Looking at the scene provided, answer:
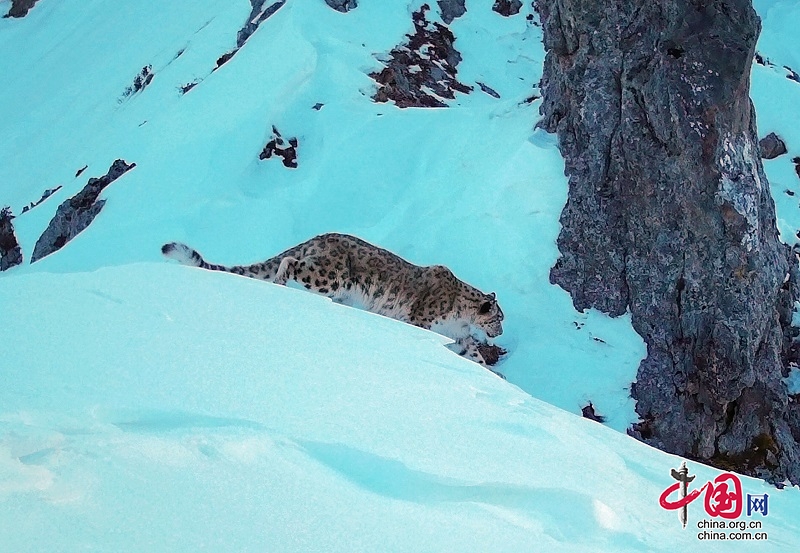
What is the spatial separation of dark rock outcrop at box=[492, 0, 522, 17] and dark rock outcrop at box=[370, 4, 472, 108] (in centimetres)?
419

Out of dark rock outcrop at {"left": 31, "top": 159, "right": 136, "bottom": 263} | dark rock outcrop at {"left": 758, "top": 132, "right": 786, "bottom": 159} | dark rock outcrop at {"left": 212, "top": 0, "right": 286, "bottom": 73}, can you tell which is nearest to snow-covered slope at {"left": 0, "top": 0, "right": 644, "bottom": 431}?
dark rock outcrop at {"left": 31, "top": 159, "right": 136, "bottom": 263}

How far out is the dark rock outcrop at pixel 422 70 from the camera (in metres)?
20.2

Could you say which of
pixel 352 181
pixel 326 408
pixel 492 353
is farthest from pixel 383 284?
pixel 352 181

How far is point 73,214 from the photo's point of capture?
61.6 feet

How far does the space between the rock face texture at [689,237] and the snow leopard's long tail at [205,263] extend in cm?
563

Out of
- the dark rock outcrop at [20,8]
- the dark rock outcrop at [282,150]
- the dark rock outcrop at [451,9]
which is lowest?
the dark rock outcrop at [282,150]

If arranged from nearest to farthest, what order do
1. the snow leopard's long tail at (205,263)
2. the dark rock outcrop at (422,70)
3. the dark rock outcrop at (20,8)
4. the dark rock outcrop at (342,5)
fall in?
1. the snow leopard's long tail at (205,263)
2. the dark rock outcrop at (422,70)
3. the dark rock outcrop at (342,5)
4. the dark rock outcrop at (20,8)

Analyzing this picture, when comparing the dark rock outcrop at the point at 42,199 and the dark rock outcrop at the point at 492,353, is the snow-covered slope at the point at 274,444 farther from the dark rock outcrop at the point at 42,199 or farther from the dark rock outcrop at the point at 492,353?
the dark rock outcrop at the point at 42,199

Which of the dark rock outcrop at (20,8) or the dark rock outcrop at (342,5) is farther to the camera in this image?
the dark rock outcrop at (20,8)

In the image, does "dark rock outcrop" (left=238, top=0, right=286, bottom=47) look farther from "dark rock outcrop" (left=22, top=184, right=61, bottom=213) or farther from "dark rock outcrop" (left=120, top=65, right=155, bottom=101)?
"dark rock outcrop" (left=22, top=184, right=61, bottom=213)

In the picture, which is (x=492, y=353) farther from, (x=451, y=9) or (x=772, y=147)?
(x=451, y=9)

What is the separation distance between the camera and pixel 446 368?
503 centimetres

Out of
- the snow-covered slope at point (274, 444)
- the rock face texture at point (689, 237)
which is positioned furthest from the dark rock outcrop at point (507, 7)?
the snow-covered slope at point (274, 444)

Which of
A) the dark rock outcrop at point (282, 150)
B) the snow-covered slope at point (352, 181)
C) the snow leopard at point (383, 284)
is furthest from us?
the dark rock outcrop at point (282, 150)
